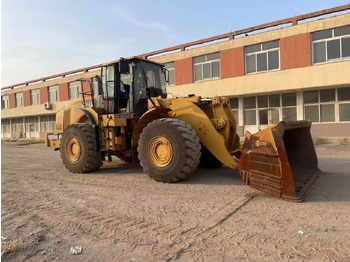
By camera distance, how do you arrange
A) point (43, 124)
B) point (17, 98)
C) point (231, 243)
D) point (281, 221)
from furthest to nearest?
point (17, 98)
point (43, 124)
point (281, 221)
point (231, 243)

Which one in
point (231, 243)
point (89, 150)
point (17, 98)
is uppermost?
point (17, 98)

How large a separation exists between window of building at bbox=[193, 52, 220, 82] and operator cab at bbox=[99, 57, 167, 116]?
13.3m

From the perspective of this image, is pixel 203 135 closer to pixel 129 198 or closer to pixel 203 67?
pixel 129 198

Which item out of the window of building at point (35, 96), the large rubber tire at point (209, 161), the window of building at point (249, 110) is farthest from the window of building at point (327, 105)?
the window of building at point (35, 96)

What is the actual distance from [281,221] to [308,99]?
53.5 ft

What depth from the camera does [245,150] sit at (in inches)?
207

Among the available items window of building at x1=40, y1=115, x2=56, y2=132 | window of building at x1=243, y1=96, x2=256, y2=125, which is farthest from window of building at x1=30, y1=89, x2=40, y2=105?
window of building at x1=243, y1=96, x2=256, y2=125

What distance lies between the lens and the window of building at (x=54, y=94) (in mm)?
33625

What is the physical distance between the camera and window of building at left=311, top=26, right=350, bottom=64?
16.3m

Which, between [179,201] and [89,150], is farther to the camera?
[89,150]

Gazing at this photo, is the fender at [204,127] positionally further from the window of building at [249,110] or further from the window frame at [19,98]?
the window frame at [19,98]

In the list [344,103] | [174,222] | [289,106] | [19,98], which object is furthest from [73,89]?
[174,222]

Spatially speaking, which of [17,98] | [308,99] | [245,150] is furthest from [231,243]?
[17,98]

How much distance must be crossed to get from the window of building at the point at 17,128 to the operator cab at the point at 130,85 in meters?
37.4
